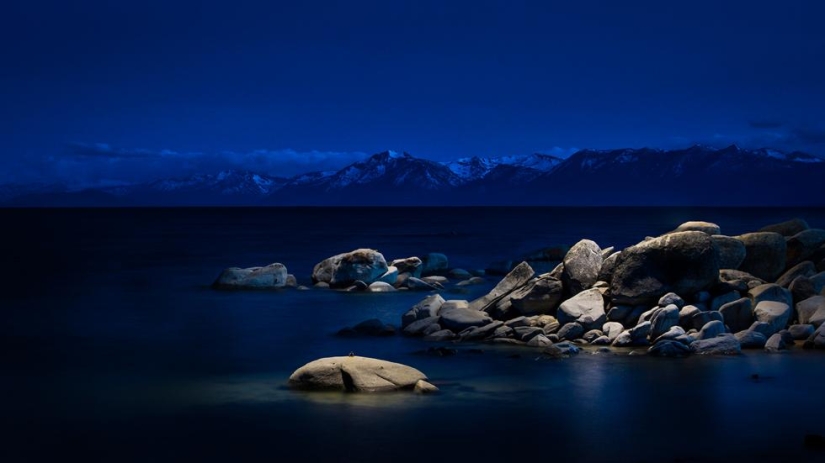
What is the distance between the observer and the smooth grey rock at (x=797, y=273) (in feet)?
106

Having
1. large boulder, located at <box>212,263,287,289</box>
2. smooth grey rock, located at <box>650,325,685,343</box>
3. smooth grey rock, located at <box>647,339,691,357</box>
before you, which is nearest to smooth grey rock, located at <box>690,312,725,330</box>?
smooth grey rock, located at <box>650,325,685,343</box>

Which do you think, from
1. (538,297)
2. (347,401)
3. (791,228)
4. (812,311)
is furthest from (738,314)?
(347,401)

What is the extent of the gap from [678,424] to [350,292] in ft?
84.3

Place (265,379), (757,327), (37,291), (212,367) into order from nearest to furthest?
(265,379) → (212,367) → (757,327) → (37,291)

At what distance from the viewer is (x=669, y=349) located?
26094mm

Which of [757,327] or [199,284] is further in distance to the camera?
[199,284]

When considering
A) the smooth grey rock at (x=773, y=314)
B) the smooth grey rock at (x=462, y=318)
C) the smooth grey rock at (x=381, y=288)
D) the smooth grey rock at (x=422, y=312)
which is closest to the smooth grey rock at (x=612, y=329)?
the smooth grey rock at (x=462, y=318)

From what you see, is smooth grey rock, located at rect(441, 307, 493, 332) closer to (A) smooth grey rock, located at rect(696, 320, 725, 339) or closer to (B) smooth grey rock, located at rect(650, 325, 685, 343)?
(B) smooth grey rock, located at rect(650, 325, 685, 343)

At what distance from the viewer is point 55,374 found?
25203 mm

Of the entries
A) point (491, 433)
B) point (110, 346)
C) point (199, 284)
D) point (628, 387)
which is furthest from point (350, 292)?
A: point (491, 433)

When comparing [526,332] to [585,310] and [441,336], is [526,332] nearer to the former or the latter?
[585,310]

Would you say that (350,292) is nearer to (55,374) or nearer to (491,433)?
(55,374)

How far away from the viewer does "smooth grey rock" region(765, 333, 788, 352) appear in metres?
26.7

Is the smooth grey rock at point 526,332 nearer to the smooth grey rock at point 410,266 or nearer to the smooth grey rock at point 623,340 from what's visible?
the smooth grey rock at point 623,340
